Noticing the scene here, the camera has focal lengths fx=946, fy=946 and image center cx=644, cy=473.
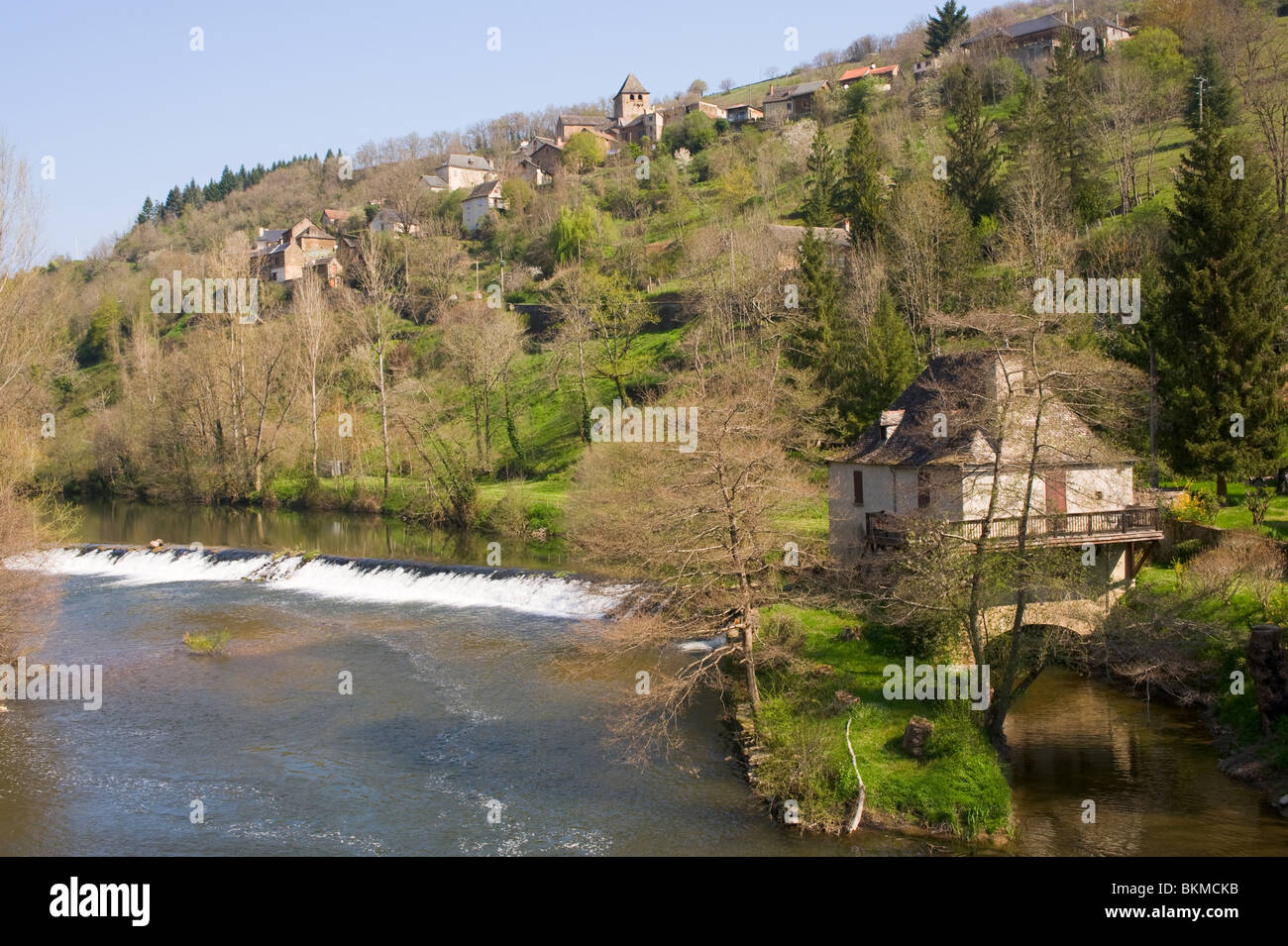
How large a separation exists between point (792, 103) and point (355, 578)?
82.3 metres

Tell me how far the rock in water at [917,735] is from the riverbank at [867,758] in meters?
0.11

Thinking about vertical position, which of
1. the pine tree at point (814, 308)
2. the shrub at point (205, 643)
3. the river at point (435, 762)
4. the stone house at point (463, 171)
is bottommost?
the river at point (435, 762)

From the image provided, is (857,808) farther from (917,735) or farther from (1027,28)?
(1027,28)

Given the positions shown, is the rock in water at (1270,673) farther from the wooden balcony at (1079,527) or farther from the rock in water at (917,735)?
the rock in water at (917,735)

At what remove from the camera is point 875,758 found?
16.2 meters

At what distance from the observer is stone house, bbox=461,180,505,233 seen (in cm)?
9306

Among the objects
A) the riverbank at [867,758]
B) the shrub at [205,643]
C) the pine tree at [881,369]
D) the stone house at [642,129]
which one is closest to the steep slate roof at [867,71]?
the stone house at [642,129]

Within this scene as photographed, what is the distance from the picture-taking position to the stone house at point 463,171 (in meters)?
109

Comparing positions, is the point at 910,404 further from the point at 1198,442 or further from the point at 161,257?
the point at 161,257

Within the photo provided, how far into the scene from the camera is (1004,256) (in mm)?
45438

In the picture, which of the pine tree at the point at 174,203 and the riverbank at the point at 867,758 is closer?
the riverbank at the point at 867,758

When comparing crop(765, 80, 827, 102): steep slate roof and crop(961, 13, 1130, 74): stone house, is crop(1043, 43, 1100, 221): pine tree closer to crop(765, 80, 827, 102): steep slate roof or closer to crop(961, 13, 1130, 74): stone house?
crop(961, 13, 1130, 74): stone house

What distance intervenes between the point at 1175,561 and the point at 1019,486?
21.4ft

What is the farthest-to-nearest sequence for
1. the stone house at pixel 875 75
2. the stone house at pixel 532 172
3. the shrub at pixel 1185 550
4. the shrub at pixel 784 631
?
the stone house at pixel 532 172 → the stone house at pixel 875 75 → the shrub at pixel 1185 550 → the shrub at pixel 784 631
